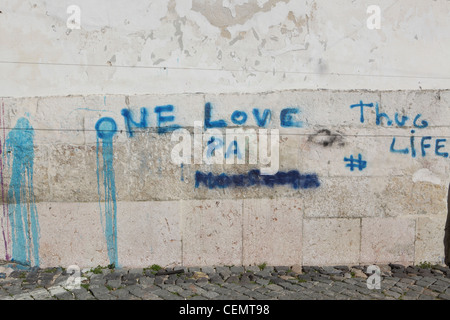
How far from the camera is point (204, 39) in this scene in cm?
428

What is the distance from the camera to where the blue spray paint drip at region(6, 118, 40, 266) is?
168 inches

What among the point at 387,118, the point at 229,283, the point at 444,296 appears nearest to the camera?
the point at 444,296

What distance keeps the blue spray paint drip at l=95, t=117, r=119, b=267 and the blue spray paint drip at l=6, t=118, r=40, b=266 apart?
76 cm

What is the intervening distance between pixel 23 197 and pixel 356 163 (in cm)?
378

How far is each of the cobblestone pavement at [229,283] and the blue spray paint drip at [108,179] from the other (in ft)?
1.24

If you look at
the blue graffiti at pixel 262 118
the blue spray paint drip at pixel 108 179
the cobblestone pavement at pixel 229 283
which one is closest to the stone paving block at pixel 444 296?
the cobblestone pavement at pixel 229 283

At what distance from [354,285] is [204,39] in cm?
306

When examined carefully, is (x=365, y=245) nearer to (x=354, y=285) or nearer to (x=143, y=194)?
(x=354, y=285)

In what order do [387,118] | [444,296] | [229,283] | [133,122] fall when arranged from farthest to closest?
1. [387,118]
2. [133,122]
3. [229,283]
4. [444,296]

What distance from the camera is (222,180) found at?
14.3ft

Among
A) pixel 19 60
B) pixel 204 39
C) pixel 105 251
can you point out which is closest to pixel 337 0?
pixel 204 39

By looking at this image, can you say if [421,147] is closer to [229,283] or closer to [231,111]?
[231,111]

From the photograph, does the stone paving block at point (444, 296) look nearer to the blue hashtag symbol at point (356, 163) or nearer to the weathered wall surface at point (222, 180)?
the weathered wall surface at point (222, 180)

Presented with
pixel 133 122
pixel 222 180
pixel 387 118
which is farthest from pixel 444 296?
pixel 133 122
